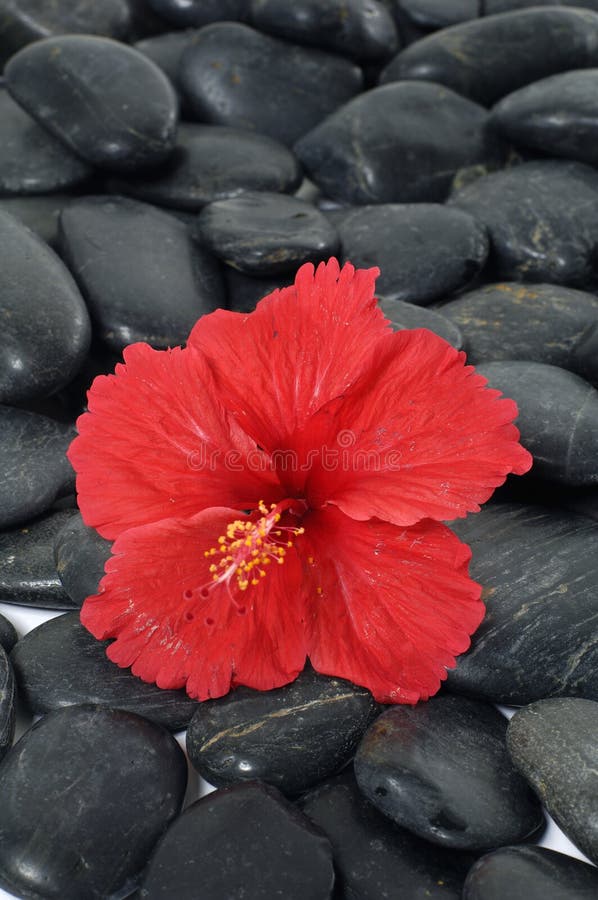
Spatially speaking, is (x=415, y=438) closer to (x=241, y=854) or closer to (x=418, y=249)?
(x=241, y=854)

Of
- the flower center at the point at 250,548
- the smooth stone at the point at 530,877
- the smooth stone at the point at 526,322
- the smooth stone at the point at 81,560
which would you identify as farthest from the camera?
the smooth stone at the point at 526,322

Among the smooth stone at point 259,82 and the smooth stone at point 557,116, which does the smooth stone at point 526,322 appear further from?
the smooth stone at point 259,82

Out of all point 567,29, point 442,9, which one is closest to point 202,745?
point 567,29

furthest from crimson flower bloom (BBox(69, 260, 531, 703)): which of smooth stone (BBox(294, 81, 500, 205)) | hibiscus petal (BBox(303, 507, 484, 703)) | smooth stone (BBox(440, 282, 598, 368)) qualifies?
smooth stone (BBox(294, 81, 500, 205))

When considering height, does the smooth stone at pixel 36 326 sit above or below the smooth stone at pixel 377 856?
above

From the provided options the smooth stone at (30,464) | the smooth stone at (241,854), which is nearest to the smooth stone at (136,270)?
the smooth stone at (30,464)

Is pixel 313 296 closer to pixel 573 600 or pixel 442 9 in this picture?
pixel 573 600
